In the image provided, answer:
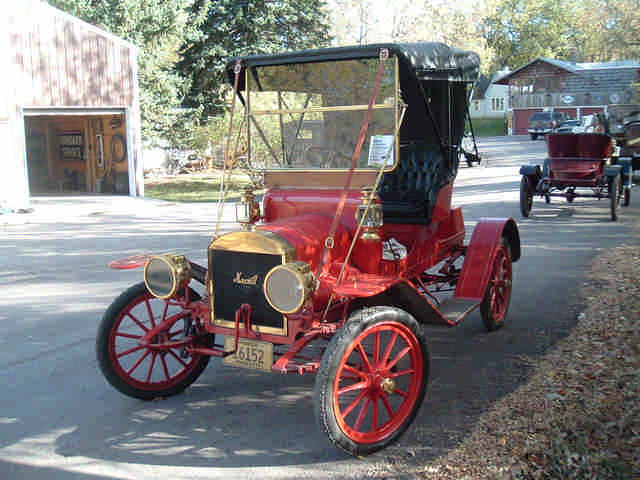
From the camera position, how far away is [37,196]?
63.9ft

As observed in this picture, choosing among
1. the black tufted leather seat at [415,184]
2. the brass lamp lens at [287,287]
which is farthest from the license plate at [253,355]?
the black tufted leather seat at [415,184]

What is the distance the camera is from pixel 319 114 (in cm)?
470

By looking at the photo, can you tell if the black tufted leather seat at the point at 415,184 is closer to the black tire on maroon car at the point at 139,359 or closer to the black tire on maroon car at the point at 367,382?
the black tire on maroon car at the point at 367,382

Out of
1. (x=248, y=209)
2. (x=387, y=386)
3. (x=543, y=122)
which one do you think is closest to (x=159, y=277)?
(x=248, y=209)

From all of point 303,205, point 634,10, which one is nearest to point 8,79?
point 303,205

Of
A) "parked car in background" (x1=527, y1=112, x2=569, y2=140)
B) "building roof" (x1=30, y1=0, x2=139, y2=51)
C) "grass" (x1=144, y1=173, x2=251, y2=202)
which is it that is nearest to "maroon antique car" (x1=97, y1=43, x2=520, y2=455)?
"grass" (x1=144, y1=173, x2=251, y2=202)

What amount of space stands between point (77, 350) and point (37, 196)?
15.9 metres

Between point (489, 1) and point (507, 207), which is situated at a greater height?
point (489, 1)

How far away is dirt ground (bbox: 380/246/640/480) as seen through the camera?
10.3 feet

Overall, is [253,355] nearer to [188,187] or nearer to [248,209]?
[248,209]

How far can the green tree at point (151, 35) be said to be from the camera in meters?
22.0

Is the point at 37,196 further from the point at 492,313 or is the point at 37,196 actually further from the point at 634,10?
the point at 634,10

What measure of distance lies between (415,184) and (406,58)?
159cm

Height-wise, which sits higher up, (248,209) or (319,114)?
(319,114)
